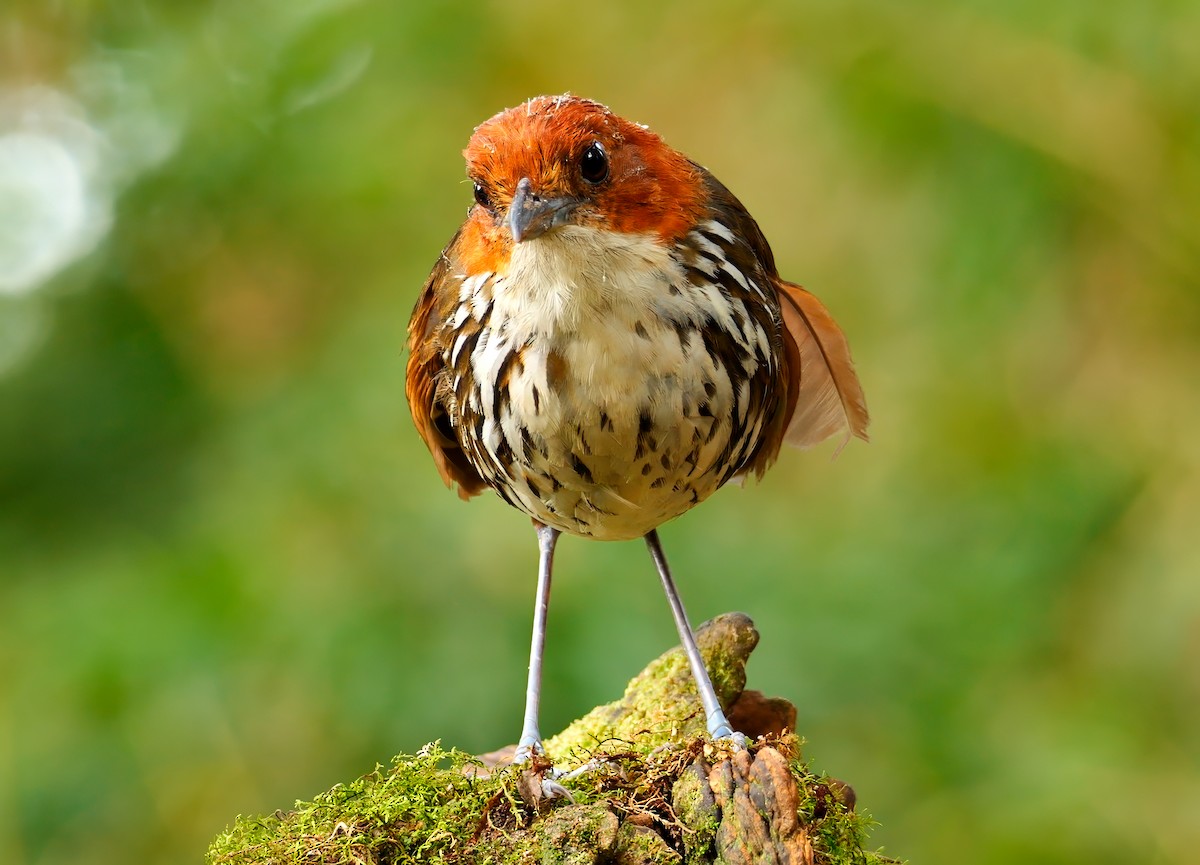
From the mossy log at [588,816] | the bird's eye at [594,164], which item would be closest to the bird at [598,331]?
the bird's eye at [594,164]

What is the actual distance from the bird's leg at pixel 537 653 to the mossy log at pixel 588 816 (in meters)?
0.29

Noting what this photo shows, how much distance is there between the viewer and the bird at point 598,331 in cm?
291

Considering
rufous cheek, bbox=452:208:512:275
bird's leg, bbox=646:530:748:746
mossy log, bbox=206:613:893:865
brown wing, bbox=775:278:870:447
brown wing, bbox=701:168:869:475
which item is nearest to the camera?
mossy log, bbox=206:613:893:865

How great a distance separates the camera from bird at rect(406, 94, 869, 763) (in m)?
2.91

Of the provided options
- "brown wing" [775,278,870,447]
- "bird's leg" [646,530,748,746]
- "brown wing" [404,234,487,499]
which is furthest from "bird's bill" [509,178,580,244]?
"bird's leg" [646,530,748,746]

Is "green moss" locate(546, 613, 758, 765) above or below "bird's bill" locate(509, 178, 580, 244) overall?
below

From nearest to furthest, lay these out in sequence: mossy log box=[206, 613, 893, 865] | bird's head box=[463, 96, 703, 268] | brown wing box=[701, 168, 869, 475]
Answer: mossy log box=[206, 613, 893, 865]
bird's head box=[463, 96, 703, 268]
brown wing box=[701, 168, 869, 475]

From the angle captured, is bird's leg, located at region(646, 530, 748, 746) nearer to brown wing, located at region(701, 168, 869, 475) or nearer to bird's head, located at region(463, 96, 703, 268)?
brown wing, located at region(701, 168, 869, 475)

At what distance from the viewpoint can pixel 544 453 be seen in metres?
3.15

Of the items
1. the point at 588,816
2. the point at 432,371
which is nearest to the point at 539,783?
the point at 588,816

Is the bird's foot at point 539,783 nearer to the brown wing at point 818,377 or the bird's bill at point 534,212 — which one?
the bird's bill at point 534,212

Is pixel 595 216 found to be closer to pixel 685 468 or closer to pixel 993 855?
pixel 685 468

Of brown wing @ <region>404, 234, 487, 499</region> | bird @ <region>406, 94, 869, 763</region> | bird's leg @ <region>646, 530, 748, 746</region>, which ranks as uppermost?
brown wing @ <region>404, 234, 487, 499</region>

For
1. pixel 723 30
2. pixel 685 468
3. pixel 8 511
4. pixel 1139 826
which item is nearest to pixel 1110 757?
pixel 1139 826
